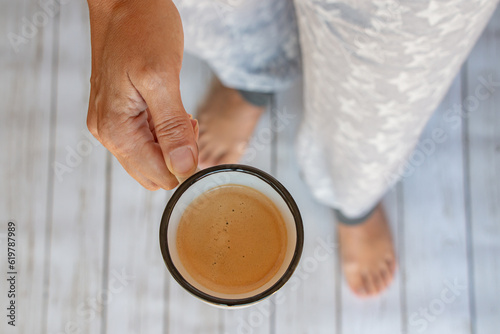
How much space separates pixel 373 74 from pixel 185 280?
0.35 metres

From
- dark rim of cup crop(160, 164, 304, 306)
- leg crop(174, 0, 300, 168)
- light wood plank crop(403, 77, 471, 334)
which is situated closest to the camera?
dark rim of cup crop(160, 164, 304, 306)

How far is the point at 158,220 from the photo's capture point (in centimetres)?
107

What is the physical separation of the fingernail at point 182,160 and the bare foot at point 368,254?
2.15ft

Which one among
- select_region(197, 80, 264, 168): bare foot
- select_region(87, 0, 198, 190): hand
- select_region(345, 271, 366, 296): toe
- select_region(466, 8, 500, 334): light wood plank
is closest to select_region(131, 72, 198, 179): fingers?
select_region(87, 0, 198, 190): hand

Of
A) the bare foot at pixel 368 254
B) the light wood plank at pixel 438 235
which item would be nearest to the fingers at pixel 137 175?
the bare foot at pixel 368 254

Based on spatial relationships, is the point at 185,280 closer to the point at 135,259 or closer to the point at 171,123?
the point at 171,123

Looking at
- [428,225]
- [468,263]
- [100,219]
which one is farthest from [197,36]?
[468,263]

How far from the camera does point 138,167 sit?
53cm

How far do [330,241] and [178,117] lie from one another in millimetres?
667

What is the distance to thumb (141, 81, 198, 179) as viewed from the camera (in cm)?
48

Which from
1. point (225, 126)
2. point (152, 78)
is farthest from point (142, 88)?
point (225, 126)

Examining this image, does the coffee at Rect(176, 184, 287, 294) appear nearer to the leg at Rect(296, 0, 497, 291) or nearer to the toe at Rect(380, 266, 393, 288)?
the leg at Rect(296, 0, 497, 291)

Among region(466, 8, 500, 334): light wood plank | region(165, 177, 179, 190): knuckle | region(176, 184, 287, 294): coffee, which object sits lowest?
region(466, 8, 500, 334): light wood plank

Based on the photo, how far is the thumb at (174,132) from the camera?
480 millimetres
